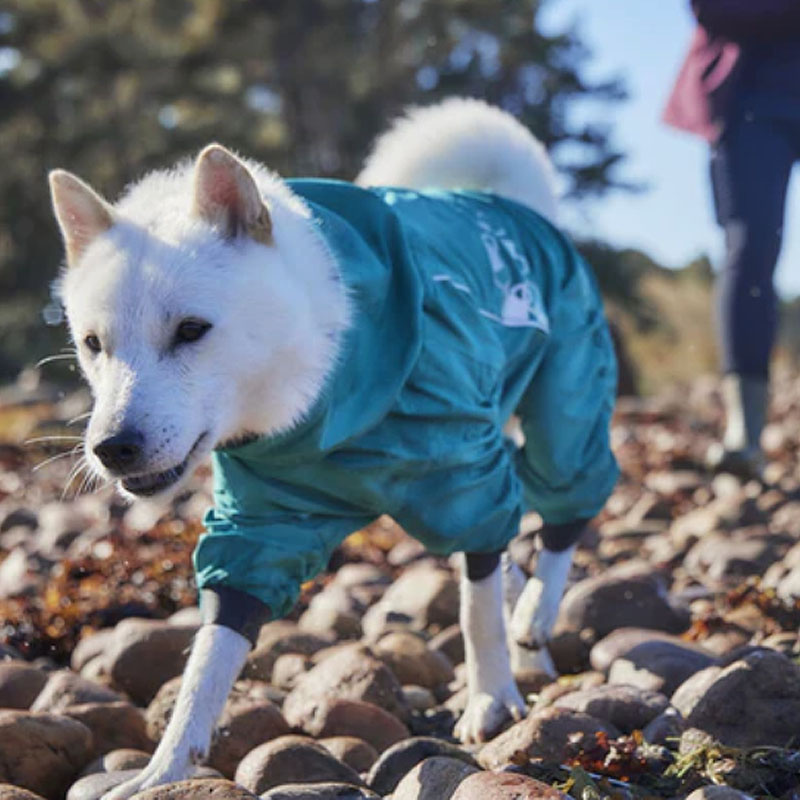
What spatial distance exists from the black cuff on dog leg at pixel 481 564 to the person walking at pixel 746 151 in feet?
9.10

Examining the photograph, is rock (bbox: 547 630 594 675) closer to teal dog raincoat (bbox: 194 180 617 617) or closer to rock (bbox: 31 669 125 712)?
teal dog raincoat (bbox: 194 180 617 617)

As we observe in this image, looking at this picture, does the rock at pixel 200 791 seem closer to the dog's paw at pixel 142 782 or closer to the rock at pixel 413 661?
the dog's paw at pixel 142 782

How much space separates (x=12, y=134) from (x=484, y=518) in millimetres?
18130

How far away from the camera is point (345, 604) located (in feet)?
14.3

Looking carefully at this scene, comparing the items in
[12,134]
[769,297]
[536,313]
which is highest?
[536,313]

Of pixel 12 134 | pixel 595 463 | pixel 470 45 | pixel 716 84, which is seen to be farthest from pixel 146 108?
pixel 595 463

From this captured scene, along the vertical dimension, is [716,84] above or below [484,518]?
above

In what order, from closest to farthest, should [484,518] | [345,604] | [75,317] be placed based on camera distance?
[75,317] < [484,518] < [345,604]

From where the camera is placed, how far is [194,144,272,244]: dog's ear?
107 inches

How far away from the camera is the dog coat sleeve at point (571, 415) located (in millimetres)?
3709

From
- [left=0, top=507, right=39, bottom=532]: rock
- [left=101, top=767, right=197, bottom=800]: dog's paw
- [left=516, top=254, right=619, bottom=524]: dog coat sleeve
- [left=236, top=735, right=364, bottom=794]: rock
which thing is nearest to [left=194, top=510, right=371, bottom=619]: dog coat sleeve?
[left=236, top=735, right=364, bottom=794]: rock

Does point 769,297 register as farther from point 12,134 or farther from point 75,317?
point 12,134

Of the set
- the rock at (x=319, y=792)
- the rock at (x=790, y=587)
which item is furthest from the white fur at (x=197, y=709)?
the rock at (x=790, y=587)

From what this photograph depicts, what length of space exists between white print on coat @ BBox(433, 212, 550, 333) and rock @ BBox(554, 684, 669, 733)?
959mm
